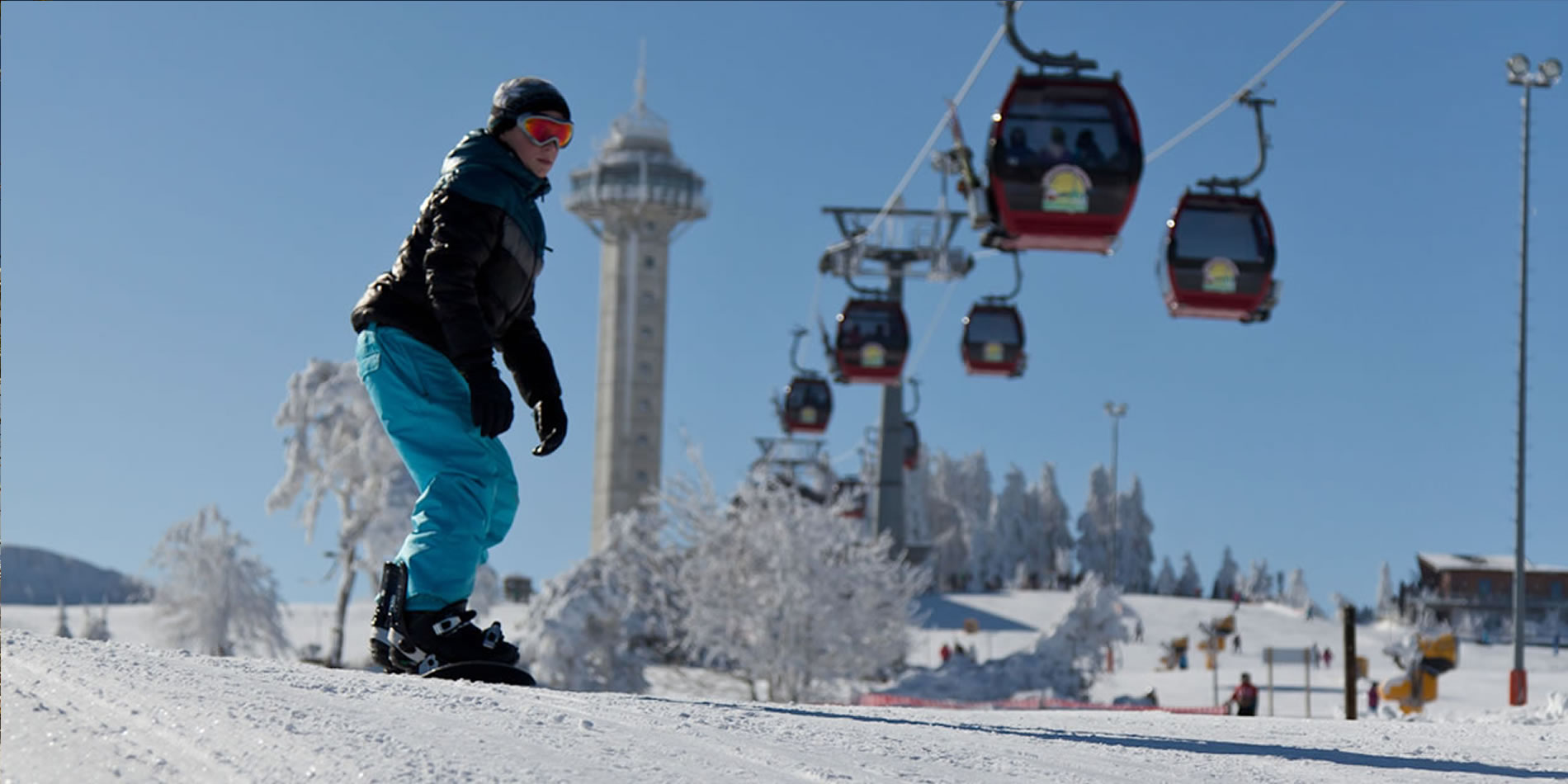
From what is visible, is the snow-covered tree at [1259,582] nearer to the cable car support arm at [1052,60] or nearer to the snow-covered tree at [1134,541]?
the snow-covered tree at [1134,541]

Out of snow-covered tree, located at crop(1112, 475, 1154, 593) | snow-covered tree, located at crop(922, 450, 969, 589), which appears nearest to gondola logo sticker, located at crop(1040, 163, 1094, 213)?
snow-covered tree, located at crop(922, 450, 969, 589)

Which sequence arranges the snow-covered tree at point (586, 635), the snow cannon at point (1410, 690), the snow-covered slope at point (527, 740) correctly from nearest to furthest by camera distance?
the snow-covered slope at point (527, 740), the snow cannon at point (1410, 690), the snow-covered tree at point (586, 635)

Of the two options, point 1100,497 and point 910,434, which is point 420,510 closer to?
point 910,434

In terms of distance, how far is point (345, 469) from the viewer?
119 ft

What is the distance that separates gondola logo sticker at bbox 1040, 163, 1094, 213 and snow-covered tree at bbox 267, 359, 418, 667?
23192 millimetres

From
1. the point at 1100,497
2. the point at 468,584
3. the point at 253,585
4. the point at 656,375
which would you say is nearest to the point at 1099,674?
the point at 253,585

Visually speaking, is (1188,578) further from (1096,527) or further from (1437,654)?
(1437,654)

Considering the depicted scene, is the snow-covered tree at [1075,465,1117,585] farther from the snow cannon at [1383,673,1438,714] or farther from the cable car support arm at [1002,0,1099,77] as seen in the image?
the cable car support arm at [1002,0,1099,77]

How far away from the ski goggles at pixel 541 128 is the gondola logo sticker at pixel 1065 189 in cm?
917

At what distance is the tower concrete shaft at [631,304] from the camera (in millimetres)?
96875

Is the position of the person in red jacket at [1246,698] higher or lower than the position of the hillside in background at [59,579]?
higher

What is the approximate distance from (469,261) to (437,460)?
1.73 ft

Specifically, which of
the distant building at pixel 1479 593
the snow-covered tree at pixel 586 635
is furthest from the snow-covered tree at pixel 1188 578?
the snow-covered tree at pixel 586 635

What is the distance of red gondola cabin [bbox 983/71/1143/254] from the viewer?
45.5ft
